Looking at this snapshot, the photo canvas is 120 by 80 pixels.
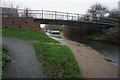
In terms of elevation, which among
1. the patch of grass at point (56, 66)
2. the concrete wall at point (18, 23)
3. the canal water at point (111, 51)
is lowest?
the canal water at point (111, 51)

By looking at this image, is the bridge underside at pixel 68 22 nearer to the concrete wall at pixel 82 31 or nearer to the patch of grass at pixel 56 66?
the concrete wall at pixel 82 31

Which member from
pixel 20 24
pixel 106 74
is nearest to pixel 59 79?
pixel 106 74

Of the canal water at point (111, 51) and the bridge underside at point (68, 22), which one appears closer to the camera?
the canal water at point (111, 51)

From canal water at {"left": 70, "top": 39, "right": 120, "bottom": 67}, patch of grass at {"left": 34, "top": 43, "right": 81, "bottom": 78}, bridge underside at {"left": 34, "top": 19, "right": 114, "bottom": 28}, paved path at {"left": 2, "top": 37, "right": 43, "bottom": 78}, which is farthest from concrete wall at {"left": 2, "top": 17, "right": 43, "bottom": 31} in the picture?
patch of grass at {"left": 34, "top": 43, "right": 81, "bottom": 78}

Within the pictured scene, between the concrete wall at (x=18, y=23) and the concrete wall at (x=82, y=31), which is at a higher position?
the concrete wall at (x=18, y=23)

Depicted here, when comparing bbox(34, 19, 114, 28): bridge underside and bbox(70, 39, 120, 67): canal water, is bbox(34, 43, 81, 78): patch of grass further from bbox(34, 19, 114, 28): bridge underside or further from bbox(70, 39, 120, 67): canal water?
bbox(34, 19, 114, 28): bridge underside

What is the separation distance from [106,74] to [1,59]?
623 centimetres

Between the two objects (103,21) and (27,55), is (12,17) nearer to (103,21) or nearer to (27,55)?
(27,55)

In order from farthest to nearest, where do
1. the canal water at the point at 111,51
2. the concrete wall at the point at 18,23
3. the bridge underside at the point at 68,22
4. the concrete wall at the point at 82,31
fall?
the concrete wall at the point at 82,31 → the bridge underside at the point at 68,22 → the concrete wall at the point at 18,23 → the canal water at the point at 111,51

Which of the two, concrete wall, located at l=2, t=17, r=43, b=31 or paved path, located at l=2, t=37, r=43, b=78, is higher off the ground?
concrete wall, located at l=2, t=17, r=43, b=31

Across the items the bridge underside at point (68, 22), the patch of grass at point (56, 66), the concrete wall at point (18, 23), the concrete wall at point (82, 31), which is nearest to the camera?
the patch of grass at point (56, 66)

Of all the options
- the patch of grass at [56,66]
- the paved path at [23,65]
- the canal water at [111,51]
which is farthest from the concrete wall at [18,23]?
the patch of grass at [56,66]

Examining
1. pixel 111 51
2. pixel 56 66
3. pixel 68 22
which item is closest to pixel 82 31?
pixel 68 22

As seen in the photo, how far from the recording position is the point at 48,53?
15672mm
